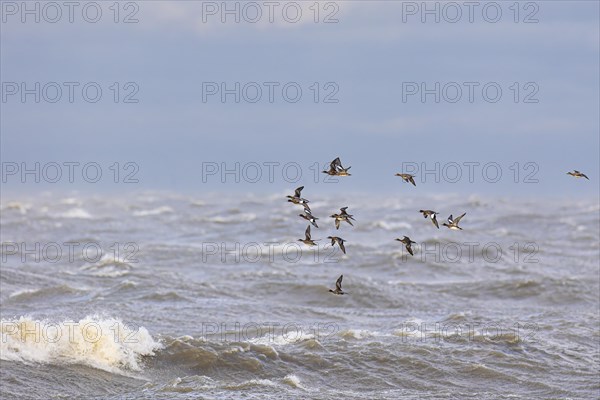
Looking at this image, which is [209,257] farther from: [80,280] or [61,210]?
[61,210]

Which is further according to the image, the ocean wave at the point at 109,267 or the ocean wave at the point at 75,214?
the ocean wave at the point at 75,214

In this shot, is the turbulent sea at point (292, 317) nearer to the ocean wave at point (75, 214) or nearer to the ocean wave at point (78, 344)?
the ocean wave at point (78, 344)

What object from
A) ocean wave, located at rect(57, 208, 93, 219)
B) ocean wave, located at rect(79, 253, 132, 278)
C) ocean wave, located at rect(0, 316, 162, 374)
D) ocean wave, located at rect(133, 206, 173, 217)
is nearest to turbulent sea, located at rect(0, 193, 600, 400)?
ocean wave, located at rect(0, 316, 162, 374)

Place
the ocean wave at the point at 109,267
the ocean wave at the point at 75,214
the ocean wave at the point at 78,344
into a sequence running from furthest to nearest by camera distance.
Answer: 1. the ocean wave at the point at 75,214
2. the ocean wave at the point at 109,267
3. the ocean wave at the point at 78,344

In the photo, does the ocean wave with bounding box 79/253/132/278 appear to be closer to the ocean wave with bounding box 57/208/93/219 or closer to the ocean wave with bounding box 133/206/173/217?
the ocean wave with bounding box 57/208/93/219

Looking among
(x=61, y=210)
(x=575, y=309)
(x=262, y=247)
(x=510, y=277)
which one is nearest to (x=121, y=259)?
(x=262, y=247)

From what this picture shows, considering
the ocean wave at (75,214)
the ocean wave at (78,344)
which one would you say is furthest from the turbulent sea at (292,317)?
the ocean wave at (75,214)

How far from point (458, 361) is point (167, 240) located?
1143 inches

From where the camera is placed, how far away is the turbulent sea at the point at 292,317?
2194 cm

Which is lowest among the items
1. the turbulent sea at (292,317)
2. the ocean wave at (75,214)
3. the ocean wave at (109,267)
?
the turbulent sea at (292,317)

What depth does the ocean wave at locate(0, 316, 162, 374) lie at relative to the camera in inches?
873

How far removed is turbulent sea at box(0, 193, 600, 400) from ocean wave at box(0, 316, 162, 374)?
5 centimetres

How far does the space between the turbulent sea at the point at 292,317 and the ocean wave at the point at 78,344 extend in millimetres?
47

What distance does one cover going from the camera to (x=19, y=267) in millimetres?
37469
